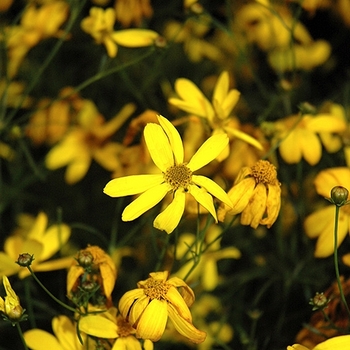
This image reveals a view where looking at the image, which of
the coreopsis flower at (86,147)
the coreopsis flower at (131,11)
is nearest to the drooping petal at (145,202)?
the coreopsis flower at (86,147)

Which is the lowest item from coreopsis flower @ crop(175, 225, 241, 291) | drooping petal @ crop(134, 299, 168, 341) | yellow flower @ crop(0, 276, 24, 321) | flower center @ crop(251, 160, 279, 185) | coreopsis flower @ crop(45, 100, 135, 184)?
coreopsis flower @ crop(175, 225, 241, 291)

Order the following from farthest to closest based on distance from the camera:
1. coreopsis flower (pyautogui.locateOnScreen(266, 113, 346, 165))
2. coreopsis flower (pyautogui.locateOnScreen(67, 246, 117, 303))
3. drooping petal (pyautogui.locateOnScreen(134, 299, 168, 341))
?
coreopsis flower (pyautogui.locateOnScreen(266, 113, 346, 165)) → coreopsis flower (pyautogui.locateOnScreen(67, 246, 117, 303)) → drooping petal (pyautogui.locateOnScreen(134, 299, 168, 341))

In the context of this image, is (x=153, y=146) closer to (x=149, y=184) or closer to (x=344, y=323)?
(x=149, y=184)

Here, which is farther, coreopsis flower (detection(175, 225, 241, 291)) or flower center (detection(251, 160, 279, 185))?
coreopsis flower (detection(175, 225, 241, 291))

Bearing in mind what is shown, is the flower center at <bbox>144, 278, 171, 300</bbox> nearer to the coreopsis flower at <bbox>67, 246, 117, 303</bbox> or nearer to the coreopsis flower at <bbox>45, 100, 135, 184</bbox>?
the coreopsis flower at <bbox>67, 246, 117, 303</bbox>

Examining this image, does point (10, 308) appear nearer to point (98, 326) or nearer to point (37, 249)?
point (98, 326)

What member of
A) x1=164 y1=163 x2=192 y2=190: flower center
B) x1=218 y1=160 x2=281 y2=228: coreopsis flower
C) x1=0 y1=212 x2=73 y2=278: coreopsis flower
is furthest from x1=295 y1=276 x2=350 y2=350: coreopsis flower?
x1=0 y1=212 x2=73 y2=278: coreopsis flower
